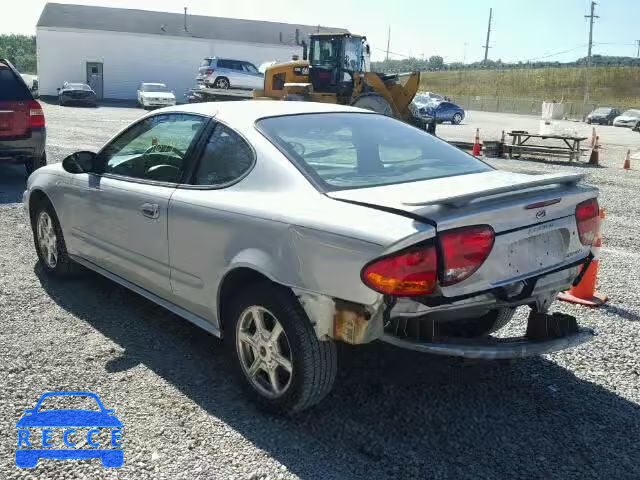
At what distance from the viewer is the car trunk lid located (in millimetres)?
2787

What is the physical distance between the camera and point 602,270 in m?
6.24

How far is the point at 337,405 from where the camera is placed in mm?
3420

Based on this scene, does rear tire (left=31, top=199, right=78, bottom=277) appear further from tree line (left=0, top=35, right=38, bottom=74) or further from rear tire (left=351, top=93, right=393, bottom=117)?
tree line (left=0, top=35, right=38, bottom=74)

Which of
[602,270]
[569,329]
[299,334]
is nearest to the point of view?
[299,334]

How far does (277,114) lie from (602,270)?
401 cm

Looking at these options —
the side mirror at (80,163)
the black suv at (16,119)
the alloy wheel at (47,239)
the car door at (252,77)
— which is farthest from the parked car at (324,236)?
the car door at (252,77)

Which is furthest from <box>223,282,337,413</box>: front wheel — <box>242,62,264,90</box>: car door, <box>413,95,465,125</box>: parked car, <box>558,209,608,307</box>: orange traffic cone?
<box>242,62,264,90</box>: car door

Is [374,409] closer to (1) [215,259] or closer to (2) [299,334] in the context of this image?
(2) [299,334]

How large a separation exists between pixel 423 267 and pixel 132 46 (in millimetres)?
49864

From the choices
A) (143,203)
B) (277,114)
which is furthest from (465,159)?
(143,203)

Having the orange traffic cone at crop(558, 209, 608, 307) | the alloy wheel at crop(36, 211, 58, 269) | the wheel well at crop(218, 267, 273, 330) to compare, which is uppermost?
the wheel well at crop(218, 267, 273, 330)

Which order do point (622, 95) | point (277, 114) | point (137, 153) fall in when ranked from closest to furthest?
point (277, 114) < point (137, 153) < point (622, 95)

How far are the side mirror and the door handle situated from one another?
863mm

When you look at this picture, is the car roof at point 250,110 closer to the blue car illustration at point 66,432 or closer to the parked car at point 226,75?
the blue car illustration at point 66,432
